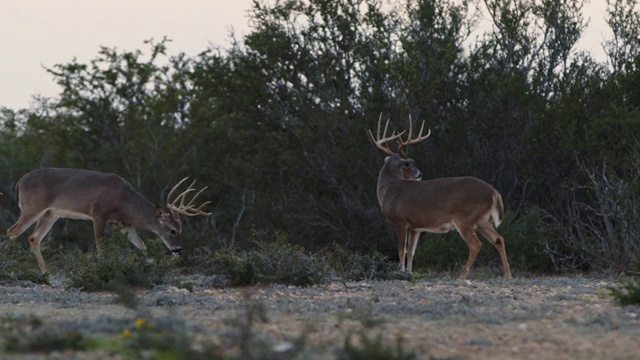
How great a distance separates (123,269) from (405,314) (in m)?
4.51

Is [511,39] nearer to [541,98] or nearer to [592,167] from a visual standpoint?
[541,98]

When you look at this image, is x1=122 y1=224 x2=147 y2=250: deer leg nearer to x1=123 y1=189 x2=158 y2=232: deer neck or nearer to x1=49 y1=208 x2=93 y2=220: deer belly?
x1=123 y1=189 x2=158 y2=232: deer neck

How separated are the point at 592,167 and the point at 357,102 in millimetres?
5808

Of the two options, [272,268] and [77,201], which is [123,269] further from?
[77,201]

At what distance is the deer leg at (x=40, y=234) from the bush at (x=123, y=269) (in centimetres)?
333

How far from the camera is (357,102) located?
24.2 metres

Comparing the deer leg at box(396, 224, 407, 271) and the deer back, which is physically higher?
the deer back

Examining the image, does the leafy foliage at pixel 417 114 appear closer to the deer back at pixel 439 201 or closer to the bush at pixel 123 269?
the deer back at pixel 439 201

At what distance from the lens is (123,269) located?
1295cm

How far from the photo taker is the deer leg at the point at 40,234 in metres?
17.1

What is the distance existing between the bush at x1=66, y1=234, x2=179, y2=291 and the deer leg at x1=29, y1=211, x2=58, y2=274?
3.33m

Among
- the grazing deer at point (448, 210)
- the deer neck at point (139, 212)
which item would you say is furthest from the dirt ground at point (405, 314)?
the deer neck at point (139, 212)

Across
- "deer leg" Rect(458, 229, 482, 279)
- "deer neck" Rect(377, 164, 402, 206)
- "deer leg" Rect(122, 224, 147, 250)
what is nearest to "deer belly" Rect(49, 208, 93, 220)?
"deer leg" Rect(122, 224, 147, 250)

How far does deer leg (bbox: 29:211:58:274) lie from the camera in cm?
1708
